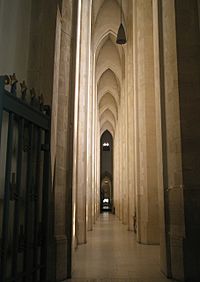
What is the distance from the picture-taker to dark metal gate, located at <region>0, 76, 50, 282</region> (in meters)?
3.22

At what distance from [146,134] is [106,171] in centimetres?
3548

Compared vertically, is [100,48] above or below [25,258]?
above

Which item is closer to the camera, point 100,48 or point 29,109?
point 29,109

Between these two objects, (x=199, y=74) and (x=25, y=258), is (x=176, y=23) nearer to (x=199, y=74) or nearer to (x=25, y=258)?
(x=199, y=74)

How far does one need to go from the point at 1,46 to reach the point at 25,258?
266 centimetres

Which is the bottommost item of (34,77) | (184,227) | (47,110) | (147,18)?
(184,227)

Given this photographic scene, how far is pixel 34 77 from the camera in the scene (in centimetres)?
512

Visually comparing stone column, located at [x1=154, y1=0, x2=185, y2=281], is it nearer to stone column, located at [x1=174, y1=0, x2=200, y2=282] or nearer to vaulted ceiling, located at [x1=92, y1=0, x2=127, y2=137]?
stone column, located at [x1=174, y1=0, x2=200, y2=282]

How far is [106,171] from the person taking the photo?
152 ft

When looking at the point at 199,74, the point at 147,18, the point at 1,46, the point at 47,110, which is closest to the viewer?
the point at 1,46

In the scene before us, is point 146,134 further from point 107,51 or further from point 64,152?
point 107,51

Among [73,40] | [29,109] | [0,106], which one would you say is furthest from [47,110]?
[73,40]

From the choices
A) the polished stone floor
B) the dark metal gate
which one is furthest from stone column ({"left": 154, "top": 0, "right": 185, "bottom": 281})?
the dark metal gate

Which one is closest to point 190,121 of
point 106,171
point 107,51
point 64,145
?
point 64,145
